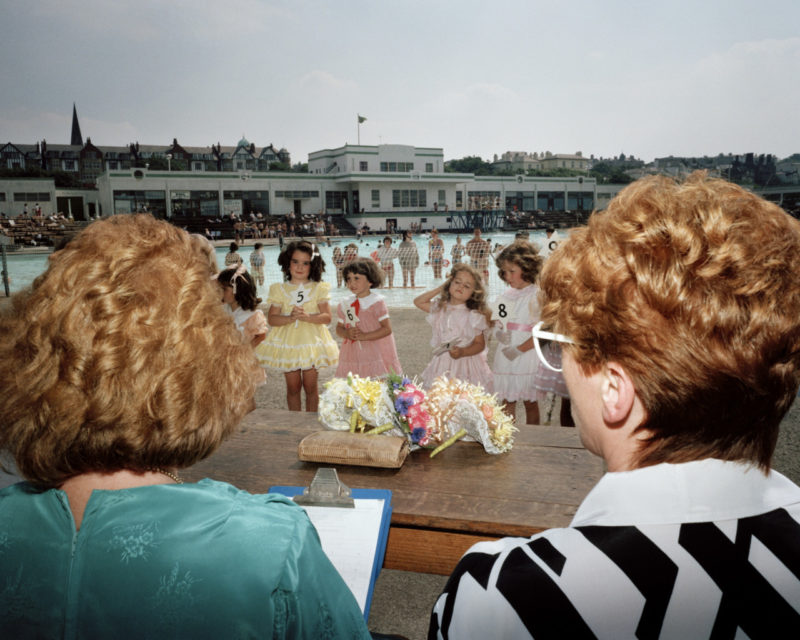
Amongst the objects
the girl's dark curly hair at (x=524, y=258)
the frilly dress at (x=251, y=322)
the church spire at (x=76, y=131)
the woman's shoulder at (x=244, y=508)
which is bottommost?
the frilly dress at (x=251, y=322)

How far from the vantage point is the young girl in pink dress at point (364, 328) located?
17.4ft

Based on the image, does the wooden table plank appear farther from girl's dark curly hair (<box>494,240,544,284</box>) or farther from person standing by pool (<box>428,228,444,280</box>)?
person standing by pool (<box>428,228,444,280</box>)

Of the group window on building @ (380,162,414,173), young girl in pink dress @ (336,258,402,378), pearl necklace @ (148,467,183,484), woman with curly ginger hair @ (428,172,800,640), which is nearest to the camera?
woman with curly ginger hair @ (428,172,800,640)

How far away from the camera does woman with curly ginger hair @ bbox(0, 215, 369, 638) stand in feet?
2.87

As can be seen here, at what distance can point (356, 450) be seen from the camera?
245cm

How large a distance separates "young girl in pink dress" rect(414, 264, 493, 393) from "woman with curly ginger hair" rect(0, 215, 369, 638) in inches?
156

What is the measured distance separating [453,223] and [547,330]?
57.4 meters

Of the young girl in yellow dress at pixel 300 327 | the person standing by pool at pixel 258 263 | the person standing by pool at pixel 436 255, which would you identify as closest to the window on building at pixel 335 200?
the person standing by pool at pixel 436 255

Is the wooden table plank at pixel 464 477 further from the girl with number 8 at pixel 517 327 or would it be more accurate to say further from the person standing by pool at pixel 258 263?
the person standing by pool at pixel 258 263

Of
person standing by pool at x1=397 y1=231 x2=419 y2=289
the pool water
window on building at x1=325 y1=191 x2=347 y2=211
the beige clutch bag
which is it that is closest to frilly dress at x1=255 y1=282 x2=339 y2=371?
the pool water

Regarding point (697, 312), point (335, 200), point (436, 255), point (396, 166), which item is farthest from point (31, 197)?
point (697, 312)

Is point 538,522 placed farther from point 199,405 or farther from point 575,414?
point 199,405

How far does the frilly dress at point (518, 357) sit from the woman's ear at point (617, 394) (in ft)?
12.9

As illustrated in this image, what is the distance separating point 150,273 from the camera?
3.36ft
